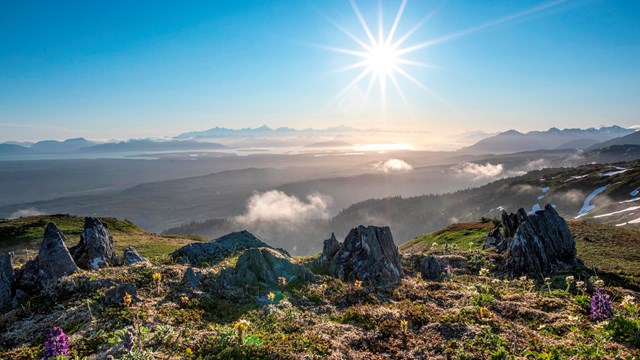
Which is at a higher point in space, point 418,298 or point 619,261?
point 418,298

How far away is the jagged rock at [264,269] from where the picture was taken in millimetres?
15875

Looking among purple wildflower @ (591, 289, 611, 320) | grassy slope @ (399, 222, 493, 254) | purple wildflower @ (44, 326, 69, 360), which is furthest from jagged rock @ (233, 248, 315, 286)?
grassy slope @ (399, 222, 493, 254)

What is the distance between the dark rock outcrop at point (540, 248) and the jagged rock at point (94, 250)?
26.9 m

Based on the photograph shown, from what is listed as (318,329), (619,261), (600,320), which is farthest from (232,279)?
(619,261)

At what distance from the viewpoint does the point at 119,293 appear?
39.0ft

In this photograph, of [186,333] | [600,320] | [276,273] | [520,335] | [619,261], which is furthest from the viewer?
[619,261]

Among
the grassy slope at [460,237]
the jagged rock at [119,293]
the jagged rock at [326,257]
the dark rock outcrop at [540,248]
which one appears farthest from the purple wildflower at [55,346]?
the grassy slope at [460,237]

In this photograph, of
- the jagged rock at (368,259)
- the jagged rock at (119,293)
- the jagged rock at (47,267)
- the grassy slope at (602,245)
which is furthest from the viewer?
the grassy slope at (602,245)

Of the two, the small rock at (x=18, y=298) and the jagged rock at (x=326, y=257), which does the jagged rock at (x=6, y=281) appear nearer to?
the small rock at (x=18, y=298)

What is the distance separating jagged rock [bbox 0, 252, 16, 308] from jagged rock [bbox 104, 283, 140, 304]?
5194mm

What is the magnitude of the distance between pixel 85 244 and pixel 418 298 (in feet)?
66.0

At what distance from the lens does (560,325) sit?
467 inches

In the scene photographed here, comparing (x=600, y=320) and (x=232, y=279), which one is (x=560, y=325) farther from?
(x=232, y=279)

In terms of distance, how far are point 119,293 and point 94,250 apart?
33.9 feet
